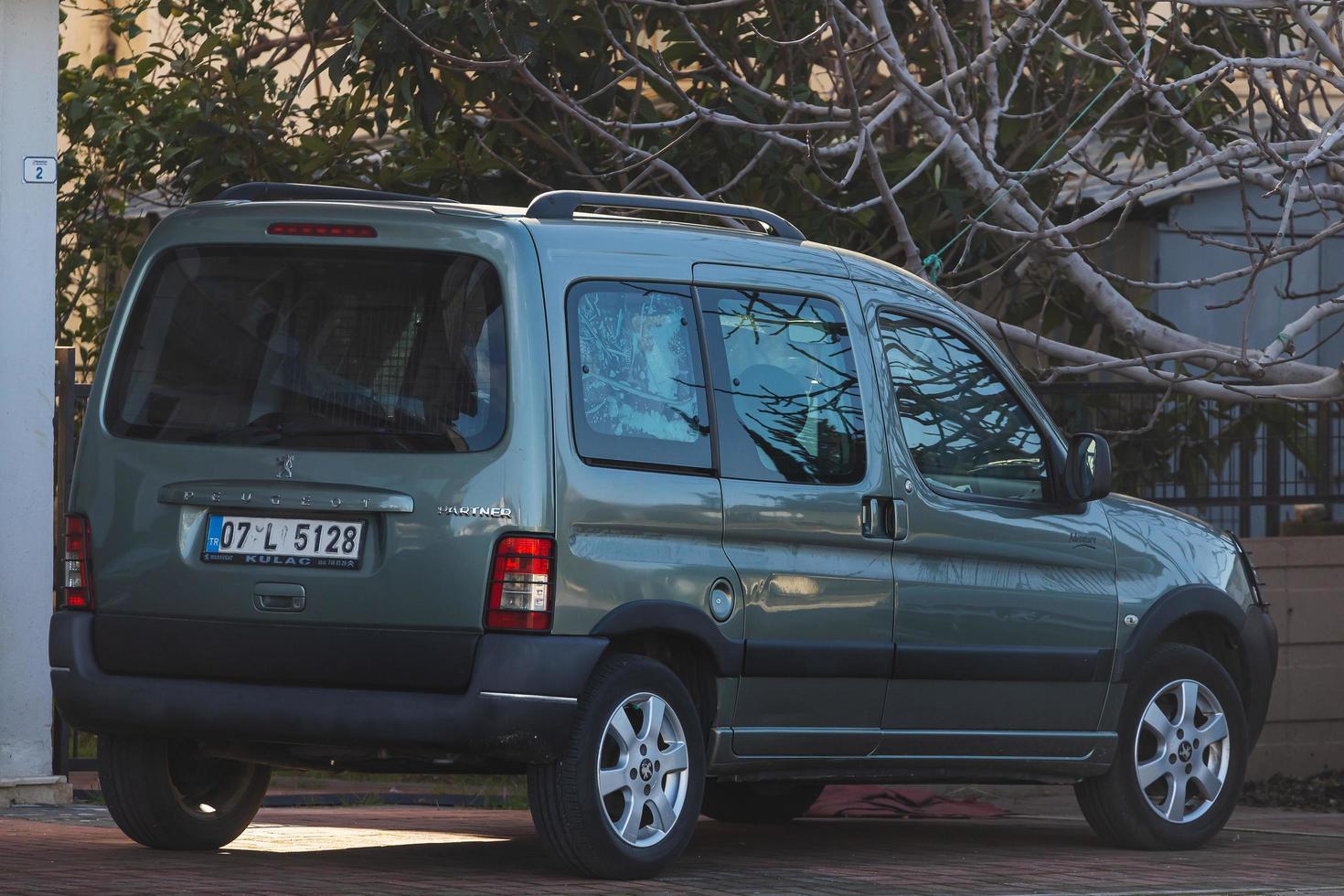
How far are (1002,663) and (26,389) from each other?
4.10 meters

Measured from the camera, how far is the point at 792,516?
741cm

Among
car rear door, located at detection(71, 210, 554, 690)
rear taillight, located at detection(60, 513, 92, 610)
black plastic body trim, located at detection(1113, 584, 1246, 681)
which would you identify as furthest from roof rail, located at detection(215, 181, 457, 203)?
black plastic body trim, located at detection(1113, 584, 1246, 681)

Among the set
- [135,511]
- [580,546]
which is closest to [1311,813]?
[580,546]

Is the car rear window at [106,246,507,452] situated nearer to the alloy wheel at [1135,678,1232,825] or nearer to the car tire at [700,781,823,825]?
the car tire at [700,781,823,825]

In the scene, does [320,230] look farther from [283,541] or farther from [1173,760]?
[1173,760]

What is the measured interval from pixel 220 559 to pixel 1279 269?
10.0 meters

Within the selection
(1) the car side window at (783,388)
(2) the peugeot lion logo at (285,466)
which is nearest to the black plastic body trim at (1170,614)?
(1) the car side window at (783,388)

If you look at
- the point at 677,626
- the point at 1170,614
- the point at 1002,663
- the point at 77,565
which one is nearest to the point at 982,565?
the point at 1002,663

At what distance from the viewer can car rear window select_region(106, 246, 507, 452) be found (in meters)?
6.77

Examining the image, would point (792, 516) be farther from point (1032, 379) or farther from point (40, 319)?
point (1032, 379)

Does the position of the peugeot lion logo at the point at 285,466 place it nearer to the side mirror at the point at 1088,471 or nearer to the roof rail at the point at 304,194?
the roof rail at the point at 304,194

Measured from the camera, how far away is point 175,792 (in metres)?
7.65

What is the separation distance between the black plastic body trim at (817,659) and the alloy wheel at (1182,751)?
1487 mm

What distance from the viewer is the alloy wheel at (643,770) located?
694 cm
